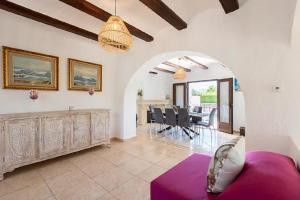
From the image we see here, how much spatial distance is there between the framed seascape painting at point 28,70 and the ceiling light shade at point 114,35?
161 cm

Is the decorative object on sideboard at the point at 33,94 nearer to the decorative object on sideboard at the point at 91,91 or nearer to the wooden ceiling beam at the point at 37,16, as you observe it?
the decorative object on sideboard at the point at 91,91

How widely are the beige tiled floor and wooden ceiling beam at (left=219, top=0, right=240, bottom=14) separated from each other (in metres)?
2.88

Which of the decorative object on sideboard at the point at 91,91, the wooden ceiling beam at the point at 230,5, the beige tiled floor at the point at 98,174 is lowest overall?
the beige tiled floor at the point at 98,174

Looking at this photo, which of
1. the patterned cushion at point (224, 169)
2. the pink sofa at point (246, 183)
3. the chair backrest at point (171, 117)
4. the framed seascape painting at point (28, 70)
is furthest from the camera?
the chair backrest at point (171, 117)

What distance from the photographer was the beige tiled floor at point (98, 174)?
6.60 feet

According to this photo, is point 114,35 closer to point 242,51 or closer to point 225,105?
point 242,51

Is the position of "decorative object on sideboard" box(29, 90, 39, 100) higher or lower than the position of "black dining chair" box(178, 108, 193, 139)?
higher

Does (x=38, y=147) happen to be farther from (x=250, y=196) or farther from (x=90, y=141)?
(x=250, y=196)

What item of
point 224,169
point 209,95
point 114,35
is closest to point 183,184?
point 224,169

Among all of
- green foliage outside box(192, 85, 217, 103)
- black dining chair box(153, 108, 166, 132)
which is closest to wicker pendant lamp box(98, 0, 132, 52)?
black dining chair box(153, 108, 166, 132)

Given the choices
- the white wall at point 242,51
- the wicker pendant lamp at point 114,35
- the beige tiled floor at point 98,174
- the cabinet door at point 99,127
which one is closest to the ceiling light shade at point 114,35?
the wicker pendant lamp at point 114,35

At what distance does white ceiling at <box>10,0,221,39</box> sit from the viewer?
2.47 meters

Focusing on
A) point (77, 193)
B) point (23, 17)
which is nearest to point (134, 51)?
point (23, 17)

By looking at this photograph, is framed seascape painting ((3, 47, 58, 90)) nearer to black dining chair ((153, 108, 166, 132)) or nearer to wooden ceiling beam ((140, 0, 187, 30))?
wooden ceiling beam ((140, 0, 187, 30))
